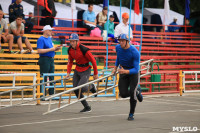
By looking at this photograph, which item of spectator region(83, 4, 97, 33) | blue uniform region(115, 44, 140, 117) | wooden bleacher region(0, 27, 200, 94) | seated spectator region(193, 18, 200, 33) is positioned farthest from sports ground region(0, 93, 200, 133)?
seated spectator region(193, 18, 200, 33)

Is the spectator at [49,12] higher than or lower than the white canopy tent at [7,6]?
lower

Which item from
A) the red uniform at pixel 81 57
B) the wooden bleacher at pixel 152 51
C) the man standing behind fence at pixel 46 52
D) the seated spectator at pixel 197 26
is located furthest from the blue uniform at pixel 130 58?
the seated spectator at pixel 197 26

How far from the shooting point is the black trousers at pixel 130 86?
10.7 meters

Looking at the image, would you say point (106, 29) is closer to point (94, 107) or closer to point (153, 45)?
point (153, 45)

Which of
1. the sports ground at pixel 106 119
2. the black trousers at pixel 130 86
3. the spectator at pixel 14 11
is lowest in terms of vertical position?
the sports ground at pixel 106 119

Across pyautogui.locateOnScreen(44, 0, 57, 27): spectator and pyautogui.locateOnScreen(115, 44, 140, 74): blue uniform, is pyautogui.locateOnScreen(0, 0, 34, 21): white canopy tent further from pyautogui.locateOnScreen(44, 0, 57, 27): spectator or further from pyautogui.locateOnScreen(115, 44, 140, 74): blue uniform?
pyautogui.locateOnScreen(115, 44, 140, 74): blue uniform

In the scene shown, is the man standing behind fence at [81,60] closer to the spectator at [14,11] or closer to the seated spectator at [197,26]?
the spectator at [14,11]

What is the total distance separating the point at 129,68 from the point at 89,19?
11066 mm

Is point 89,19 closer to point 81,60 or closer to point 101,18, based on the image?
point 101,18

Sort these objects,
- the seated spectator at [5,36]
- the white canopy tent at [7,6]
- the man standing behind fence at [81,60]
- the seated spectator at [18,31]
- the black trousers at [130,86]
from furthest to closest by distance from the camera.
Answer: the white canopy tent at [7,6] → the seated spectator at [18,31] → the seated spectator at [5,36] → the man standing behind fence at [81,60] → the black trousers at [130,86]

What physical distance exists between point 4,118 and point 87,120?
197cm

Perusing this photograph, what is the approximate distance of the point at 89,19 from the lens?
21703 millimetres

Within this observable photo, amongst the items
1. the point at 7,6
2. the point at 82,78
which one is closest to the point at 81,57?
the point at 82,78

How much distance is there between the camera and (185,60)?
24.9 meters
